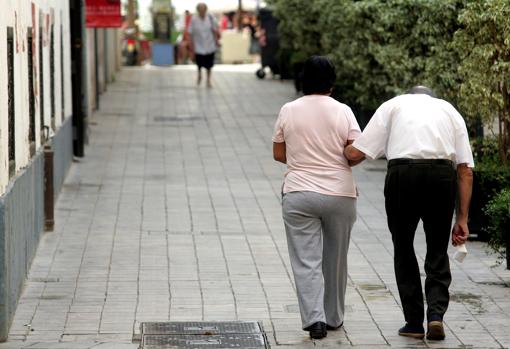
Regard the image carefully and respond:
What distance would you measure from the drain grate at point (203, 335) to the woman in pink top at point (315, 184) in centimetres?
39

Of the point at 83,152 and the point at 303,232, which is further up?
the point at 303,232

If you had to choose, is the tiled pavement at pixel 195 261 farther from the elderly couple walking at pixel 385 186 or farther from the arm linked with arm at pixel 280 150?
the arm linked with arm at pixel 280 150

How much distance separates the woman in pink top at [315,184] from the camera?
346 inches

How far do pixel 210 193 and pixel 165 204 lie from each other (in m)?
0.96

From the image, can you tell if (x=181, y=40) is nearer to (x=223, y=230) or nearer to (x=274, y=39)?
(x=274, y=39)

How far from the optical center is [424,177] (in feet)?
28.3

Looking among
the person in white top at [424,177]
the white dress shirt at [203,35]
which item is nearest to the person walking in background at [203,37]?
the white dress shirt at [203,35]

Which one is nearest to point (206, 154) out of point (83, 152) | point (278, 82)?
point (83, 152)

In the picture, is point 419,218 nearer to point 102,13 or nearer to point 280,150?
point 280,150

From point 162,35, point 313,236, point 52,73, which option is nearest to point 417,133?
point 313,236

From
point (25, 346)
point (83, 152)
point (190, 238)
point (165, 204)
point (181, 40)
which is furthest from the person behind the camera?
point (181, 40)

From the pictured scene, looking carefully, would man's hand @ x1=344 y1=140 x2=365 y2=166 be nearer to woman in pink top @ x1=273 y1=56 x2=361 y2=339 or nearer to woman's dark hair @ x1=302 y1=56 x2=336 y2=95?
woman in pink top @ x1=273 y1=56 x2=361 y2=339

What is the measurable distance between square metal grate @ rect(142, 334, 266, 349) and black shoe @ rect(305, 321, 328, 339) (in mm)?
285

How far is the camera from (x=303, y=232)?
8.83m
